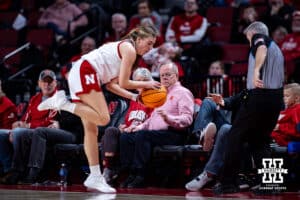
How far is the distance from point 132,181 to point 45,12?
6.05 metres

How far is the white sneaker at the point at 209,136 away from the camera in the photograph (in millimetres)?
8039

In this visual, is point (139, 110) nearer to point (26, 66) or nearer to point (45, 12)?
point (26, 66)

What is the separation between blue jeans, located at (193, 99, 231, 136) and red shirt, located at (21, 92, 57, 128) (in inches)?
78.7

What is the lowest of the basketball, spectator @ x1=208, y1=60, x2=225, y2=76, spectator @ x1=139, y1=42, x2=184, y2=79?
the basketball

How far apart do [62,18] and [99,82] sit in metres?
6.09

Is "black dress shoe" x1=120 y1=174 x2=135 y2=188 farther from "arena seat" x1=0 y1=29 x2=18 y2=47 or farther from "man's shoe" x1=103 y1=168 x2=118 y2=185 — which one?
"arena seat" x1=0 y1=29 x2=18 y2=47

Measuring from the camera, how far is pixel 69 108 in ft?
25.2

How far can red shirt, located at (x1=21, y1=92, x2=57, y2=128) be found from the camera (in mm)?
9508

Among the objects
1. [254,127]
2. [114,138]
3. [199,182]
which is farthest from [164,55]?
[254,127]

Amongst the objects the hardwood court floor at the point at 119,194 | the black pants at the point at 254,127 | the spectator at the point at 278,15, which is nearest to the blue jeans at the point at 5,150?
the hardwood court floor at the point at 119,194

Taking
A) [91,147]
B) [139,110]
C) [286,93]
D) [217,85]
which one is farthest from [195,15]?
[91,147]

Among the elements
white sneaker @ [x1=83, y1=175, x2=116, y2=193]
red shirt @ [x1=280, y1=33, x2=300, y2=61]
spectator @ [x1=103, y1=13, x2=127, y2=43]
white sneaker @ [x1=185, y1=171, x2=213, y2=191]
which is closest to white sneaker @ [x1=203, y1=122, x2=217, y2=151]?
white sneaker @ [x1=185, y1=171, x2=213, y2=191]

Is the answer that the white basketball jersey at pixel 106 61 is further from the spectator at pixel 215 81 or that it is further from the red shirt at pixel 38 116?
the spectator at pixel 215 81

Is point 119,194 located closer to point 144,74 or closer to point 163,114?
point 163,114
